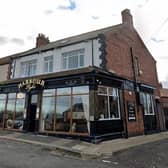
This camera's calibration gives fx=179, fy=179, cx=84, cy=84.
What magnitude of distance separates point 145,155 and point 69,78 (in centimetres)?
633

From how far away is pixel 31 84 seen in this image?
44.0 ft

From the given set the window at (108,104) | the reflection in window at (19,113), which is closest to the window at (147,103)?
the window at (108,104)

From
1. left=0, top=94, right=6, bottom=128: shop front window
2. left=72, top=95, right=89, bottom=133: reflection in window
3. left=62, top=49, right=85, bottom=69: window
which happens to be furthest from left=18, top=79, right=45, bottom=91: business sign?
left=72, top=95, right=89, bottom=133: reflection in window

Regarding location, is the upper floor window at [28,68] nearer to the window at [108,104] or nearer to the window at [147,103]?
the window at [108,104]

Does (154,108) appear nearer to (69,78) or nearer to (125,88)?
(125,88)

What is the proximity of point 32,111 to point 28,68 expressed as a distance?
163 inches

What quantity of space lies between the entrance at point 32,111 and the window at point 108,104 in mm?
5199

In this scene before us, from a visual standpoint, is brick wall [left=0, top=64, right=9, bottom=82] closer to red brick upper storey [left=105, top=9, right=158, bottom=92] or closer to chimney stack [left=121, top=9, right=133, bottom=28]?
red brick upper storey [left=105, top=9, right=158, bottom=92]

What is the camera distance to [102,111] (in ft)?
36.7

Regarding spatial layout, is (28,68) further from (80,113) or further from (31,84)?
(80,113)

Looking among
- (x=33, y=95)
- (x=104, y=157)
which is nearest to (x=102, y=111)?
(x=104, y=157)

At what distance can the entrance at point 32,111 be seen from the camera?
13.5 metres

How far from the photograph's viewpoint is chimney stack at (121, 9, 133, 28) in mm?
16456

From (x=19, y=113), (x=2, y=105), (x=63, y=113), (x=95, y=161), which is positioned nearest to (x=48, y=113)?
(x=63, y=113)
